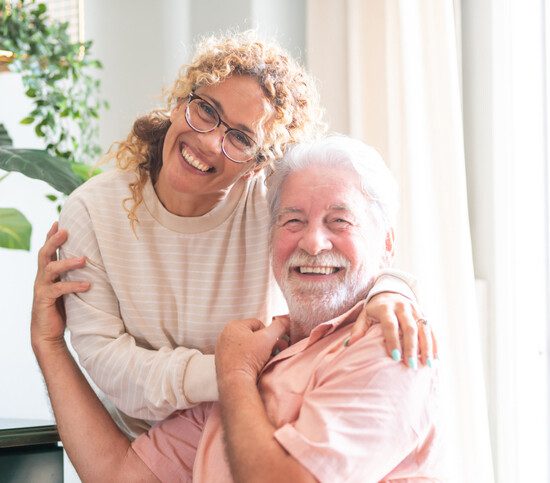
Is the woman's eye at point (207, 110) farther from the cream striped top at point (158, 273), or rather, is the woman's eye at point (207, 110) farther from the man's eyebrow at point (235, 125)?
the cream striped top at point (158, 273)

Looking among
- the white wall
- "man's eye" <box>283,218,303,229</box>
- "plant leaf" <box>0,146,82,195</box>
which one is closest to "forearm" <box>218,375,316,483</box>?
"man's eye" <box>283,218,303,229</box>

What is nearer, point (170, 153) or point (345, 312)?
point (345, 312)

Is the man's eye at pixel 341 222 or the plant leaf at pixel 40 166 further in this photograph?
the plant leaf at pixel 40 166

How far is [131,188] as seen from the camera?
6.46 ft

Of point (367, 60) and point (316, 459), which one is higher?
point (367, 60)

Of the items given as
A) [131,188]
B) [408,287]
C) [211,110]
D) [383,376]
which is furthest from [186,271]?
[383,376]

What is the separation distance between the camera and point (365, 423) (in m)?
1.46

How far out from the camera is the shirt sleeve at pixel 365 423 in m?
1.44

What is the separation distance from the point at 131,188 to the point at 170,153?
136mm

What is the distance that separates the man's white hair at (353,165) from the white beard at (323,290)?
127 mm

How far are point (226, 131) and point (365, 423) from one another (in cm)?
71

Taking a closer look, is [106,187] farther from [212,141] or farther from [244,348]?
[244,348]

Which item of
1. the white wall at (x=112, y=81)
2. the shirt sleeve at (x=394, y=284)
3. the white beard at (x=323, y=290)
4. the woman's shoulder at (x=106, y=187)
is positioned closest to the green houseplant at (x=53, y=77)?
the white wall at (x=112, y=81)

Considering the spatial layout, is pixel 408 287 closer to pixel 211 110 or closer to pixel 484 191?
pixel 211 110
